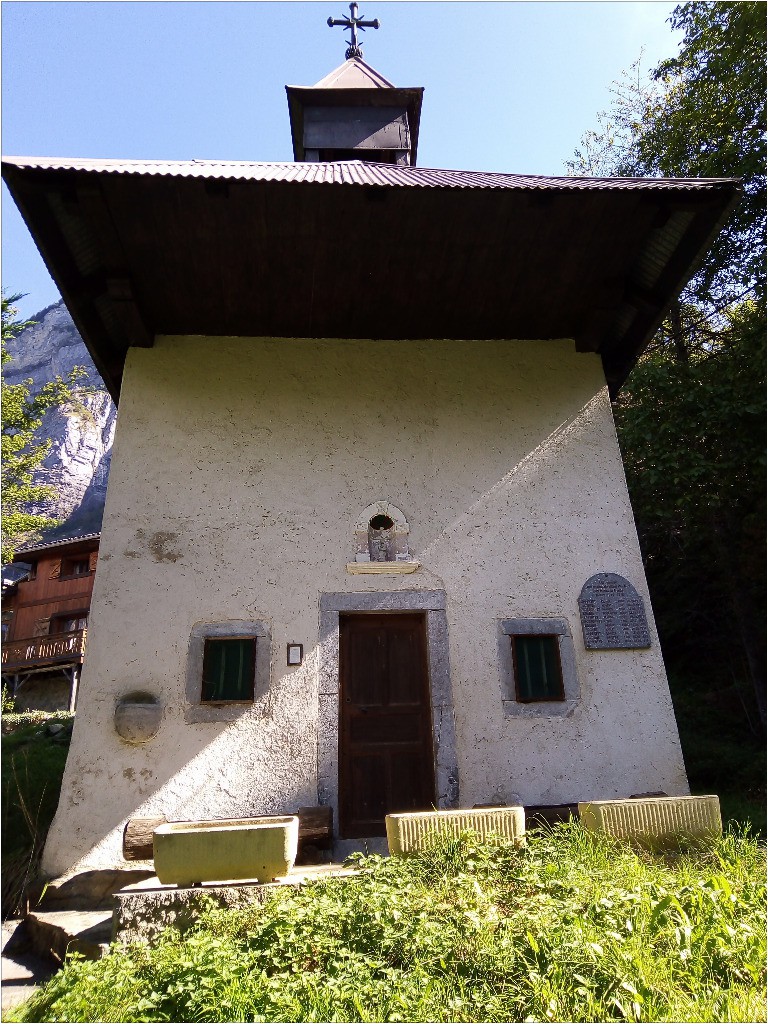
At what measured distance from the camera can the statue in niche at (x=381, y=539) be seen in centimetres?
602

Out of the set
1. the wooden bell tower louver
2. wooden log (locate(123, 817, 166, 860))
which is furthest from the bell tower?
wooden log (locate(123, 817, 166, 860))

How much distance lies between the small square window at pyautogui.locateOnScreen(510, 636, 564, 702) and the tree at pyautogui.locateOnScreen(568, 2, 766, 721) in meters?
3.62

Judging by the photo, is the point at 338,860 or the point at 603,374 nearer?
the point at 338,860

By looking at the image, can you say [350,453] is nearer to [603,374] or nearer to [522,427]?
[522,427]

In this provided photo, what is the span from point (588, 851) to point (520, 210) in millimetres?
4940

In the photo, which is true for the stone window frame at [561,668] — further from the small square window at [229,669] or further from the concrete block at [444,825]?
the small square window at [229,669]

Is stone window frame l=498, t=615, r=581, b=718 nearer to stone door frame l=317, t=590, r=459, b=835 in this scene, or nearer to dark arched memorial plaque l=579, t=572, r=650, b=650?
dark arched memorial plaque l=579, t=572, r=650, b=650

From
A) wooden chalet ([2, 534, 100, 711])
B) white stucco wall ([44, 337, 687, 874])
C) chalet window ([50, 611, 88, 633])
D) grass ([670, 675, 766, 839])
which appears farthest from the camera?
chalet window ([50, 611, 88, 633])

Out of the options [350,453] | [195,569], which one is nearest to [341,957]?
[195,569]

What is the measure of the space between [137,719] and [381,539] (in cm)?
253

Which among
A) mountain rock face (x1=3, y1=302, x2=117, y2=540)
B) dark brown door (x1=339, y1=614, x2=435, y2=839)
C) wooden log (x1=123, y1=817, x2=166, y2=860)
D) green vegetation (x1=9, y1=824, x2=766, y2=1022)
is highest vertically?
mountain rock face (x1=3, y1=302, x2=117, y2=540)

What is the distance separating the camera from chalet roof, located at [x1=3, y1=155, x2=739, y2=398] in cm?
536

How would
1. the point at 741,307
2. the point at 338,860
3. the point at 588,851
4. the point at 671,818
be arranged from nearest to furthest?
the point at 588,851 → the point at 671,818 → the point at 338,860 → the point at 741,307

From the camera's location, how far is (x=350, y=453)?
636cm
